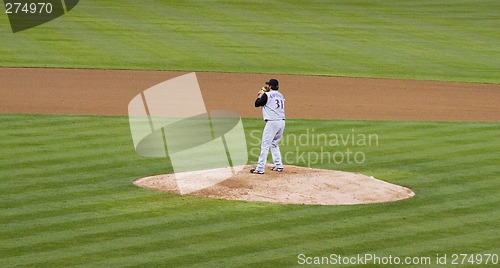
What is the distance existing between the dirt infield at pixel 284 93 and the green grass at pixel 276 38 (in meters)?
1.51

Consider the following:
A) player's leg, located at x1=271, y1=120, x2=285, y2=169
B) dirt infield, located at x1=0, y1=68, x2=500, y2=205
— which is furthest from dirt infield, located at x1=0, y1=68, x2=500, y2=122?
player's leg, located at x1=271, y1=120, x2=285, y2=169

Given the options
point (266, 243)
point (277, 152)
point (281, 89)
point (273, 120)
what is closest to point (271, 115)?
point (273, 120)

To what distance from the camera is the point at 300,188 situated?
18.6m

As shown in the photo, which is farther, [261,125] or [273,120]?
[261,125]

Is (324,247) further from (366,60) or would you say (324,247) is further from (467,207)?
(366,60)

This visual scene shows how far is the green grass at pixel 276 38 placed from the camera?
3616cm

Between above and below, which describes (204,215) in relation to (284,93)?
above

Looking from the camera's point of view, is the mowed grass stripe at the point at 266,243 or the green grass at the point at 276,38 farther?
the green grass at the point at 276,38

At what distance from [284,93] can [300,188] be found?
12.5 meters

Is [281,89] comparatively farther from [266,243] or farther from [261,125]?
[266,243]

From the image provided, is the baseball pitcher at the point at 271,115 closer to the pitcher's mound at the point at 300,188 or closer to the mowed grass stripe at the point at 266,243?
the pitcher's mound at the point at 300,188

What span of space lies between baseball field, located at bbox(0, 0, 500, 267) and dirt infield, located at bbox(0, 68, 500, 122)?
85 millimetres

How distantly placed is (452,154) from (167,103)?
9.54 meters

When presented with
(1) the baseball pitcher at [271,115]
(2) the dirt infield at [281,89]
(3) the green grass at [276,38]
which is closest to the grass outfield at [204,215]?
(1) the baseball pitcher at [271,115]
